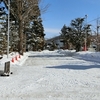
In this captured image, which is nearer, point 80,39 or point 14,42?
point 14,42

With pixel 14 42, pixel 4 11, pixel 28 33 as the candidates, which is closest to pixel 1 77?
pixel 4 11

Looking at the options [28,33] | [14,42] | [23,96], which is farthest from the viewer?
[28,33]

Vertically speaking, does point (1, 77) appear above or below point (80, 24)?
below

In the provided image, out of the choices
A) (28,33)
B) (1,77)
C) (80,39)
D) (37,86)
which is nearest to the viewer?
(37,86)

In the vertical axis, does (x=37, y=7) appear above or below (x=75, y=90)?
above

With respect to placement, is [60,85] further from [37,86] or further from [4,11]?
[4,11]

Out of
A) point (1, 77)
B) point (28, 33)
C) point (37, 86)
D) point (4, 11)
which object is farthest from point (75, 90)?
point (28, 33)

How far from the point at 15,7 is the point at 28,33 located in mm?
35147

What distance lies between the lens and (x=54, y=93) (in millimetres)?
8070

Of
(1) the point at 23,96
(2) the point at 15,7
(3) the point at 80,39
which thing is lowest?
(1) the point at 23,96

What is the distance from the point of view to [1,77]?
38.3 feet

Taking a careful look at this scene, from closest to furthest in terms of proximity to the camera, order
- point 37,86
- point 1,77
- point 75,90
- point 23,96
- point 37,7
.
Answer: point 23,96
point 75,90
point 37,86
point 1,77
point 37,7

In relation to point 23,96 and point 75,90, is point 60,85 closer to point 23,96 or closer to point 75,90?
point 75,90

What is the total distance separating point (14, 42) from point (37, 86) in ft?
120
